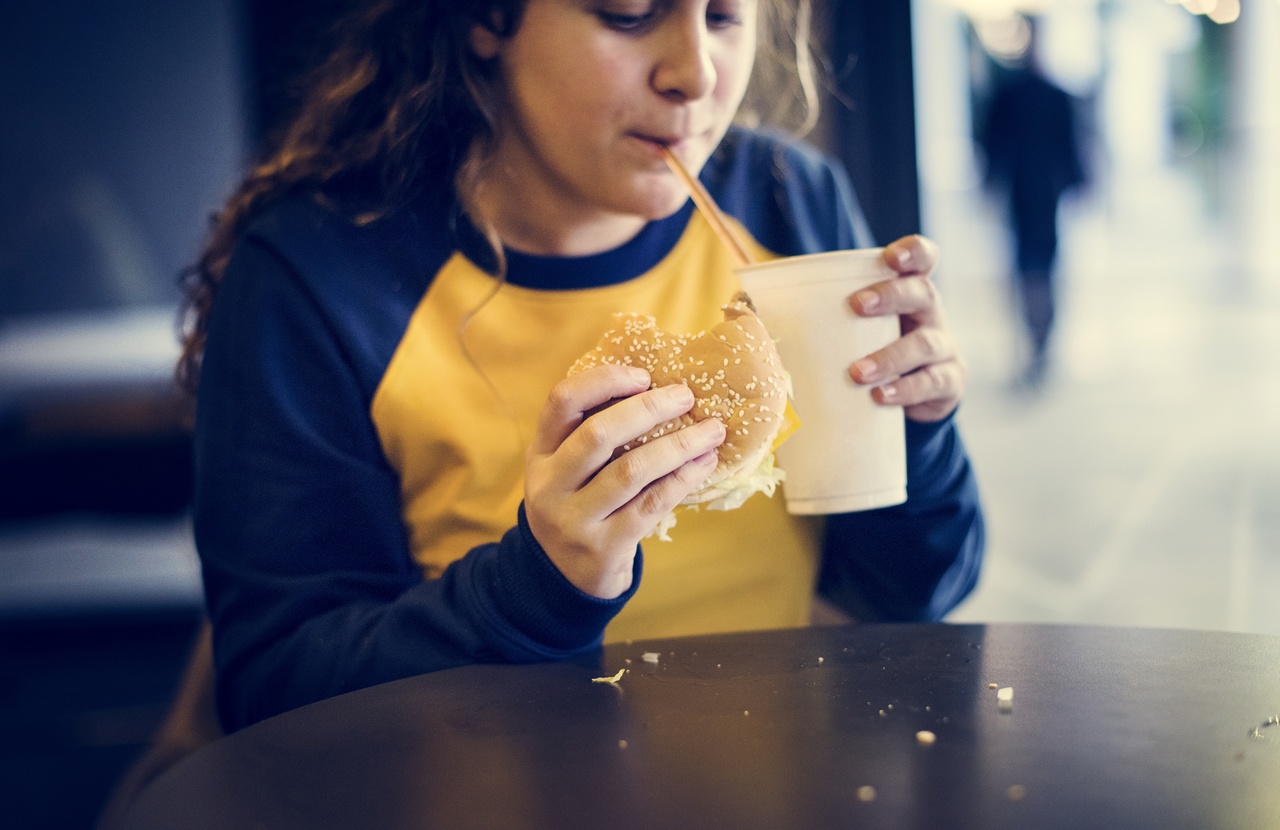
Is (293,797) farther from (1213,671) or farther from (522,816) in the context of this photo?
(1213,671)

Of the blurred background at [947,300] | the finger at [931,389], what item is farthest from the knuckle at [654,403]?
the blurred background at [947,300]

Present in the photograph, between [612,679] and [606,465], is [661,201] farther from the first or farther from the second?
[612,679]

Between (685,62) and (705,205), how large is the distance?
0.12 meters

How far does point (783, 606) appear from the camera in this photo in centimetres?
115

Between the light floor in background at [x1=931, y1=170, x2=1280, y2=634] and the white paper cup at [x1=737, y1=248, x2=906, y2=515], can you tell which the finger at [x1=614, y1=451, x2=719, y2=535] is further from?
the light floor in background at [x1=931, y1=170, x2=1280, y2=634]

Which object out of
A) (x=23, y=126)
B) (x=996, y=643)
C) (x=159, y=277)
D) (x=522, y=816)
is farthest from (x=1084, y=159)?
(x=522, y=816)

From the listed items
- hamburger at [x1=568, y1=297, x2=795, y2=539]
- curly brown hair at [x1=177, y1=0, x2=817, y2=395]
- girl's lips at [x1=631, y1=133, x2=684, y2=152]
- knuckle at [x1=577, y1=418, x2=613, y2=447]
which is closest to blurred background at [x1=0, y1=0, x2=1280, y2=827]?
curly brown hair at [x1=177, y1=0, x2=817, y2=395]

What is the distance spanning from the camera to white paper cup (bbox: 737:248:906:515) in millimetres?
914

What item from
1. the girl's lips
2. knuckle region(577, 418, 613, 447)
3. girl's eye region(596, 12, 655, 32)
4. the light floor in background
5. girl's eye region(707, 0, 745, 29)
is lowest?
the light floor in background

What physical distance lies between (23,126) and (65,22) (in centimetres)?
48

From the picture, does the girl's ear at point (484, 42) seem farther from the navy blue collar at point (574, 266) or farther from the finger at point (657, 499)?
the finger at point (657, 499)

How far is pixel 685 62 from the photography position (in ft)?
3.12

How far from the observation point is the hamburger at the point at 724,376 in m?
0.84

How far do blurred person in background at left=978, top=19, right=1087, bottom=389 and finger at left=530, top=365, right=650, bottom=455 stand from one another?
5.10 m
